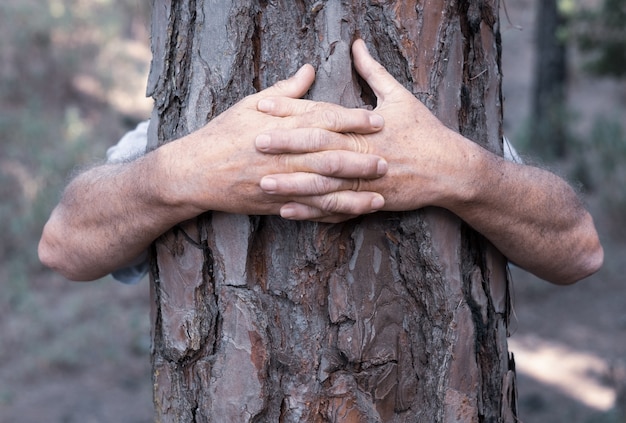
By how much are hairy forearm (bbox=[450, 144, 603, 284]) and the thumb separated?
0.40 meters

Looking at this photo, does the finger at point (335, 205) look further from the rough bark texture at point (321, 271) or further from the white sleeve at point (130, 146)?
the white sleeve at point (130, 146)

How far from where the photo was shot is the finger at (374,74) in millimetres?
1606

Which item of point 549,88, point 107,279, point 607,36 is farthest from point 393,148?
point 549,88

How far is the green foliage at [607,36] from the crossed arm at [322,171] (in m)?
4.75

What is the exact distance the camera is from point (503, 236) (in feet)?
5.81

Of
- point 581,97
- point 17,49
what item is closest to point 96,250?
point 17,49

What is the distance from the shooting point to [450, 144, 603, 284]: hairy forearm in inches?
65.7

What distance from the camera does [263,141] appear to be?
1503mm

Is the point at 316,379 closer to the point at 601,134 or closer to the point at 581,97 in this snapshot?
the point at 601,134

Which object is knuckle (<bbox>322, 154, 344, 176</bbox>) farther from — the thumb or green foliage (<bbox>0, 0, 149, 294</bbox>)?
green foliage (<bbox>0, 0, 149, 294</bbox>)

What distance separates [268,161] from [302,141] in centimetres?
8

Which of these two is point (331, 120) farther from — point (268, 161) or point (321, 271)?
point (321, 271)

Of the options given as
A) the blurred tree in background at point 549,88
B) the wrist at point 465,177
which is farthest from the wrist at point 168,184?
the blurred tree in background at point 549,88

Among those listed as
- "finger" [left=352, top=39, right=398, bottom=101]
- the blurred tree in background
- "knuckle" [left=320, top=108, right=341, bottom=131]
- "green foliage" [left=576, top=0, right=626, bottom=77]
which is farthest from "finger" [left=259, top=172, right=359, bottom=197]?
the blurred tree in background
